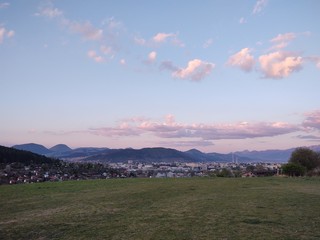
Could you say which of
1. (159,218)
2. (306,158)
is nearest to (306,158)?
(306,158)

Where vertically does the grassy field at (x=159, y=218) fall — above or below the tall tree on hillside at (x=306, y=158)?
below

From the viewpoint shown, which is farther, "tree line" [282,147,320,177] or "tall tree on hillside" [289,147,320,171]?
"tall tree on hillside" [289,147,320,171]

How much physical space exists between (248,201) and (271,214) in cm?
320

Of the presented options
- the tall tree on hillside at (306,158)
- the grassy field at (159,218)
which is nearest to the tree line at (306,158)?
the tall tree on hillside at (306,158)

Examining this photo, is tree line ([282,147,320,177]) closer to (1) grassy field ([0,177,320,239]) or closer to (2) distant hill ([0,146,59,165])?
(2) distant hill ([0,146,59,165])

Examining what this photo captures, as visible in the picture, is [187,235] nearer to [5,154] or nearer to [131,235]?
[131,235]

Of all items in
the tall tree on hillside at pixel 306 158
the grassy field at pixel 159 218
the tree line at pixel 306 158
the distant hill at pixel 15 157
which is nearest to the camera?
the grassy field at pixel 159 218

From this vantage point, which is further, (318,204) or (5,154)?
(5,154)

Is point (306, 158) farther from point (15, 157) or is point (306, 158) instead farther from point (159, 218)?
point (159, 218)

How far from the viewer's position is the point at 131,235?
750cm

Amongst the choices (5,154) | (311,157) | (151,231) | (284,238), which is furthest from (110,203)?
(311,157)

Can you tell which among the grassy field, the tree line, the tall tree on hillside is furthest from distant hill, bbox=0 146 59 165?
the tall tree on hillside

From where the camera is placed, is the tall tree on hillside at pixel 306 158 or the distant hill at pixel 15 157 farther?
the tall tree on hillside at pixel 306 158

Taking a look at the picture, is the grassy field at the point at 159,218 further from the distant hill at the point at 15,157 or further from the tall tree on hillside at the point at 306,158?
the tall tree on hillside at the point at 306,158
